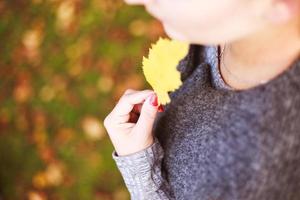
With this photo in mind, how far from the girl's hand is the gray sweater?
2 centimetres

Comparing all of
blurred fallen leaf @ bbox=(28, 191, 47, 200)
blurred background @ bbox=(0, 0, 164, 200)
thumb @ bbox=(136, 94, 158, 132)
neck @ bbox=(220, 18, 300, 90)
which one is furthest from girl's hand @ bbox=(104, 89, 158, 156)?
blurred fallen leaf @ bbox=(28, 191, 47, 200)

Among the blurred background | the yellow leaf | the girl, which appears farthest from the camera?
the blurred background

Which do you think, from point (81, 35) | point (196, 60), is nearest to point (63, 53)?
point (81, 35)

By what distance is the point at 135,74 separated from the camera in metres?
2.43

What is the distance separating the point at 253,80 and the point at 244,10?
21cm

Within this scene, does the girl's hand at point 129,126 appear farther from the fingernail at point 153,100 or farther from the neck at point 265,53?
the neck at point 265,53

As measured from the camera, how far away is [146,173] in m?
1.19

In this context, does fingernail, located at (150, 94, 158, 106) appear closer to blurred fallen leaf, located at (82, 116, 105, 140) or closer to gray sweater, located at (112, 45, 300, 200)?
gray sweater, located at (112, 45, 300, 200)

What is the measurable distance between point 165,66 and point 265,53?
258mm

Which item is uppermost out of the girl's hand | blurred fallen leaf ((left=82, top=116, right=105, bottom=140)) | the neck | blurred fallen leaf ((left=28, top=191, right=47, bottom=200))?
the neck

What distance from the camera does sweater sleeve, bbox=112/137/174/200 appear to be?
3.85 ft

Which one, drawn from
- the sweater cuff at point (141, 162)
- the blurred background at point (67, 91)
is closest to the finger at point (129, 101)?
the sweater cuff at point (141, 162)

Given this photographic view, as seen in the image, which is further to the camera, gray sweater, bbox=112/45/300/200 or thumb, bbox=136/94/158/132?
thumb, bbox=136/94/158/132

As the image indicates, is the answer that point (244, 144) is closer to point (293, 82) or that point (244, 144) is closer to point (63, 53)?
point (293, 82)
